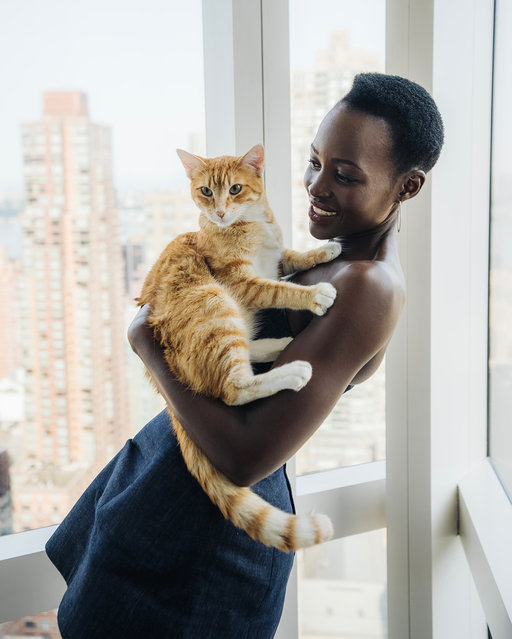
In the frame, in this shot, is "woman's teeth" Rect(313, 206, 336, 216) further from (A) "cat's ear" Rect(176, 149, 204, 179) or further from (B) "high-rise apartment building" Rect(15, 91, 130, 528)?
(B) "high-rise apartment building" Rect(15, 91, 130, 528)

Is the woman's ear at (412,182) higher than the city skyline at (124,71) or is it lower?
lower

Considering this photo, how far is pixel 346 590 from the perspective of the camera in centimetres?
197

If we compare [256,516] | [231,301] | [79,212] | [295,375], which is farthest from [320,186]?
[79,212]

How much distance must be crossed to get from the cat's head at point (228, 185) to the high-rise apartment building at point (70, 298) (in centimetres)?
43

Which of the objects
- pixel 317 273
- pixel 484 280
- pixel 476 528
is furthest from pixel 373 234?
pixel 476 528

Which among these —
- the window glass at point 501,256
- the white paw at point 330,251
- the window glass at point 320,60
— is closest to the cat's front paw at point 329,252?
the white paw at point 330,251

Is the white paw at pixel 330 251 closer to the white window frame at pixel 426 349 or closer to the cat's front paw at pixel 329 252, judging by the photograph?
the cat's front paw at pixel 329 252

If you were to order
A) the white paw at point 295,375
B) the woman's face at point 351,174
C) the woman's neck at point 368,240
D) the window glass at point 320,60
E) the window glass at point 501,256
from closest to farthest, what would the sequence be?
the white paw at point 295,375
the woman's face at point 351,174
the woman's neck at point 368,240
the window glass at point 501,256
the window glass at point 320,60

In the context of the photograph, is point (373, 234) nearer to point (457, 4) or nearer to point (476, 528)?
point (457, 4)

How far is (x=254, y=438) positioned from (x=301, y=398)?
95mm

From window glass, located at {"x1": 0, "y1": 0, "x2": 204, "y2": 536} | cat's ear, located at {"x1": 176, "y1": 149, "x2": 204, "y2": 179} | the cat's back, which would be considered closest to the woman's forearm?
the cat's back

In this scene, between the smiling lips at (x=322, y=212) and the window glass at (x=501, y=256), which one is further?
the window glass at (x=501, y=256)

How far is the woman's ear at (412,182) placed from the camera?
1.01 metres

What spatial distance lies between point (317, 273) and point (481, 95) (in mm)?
870
